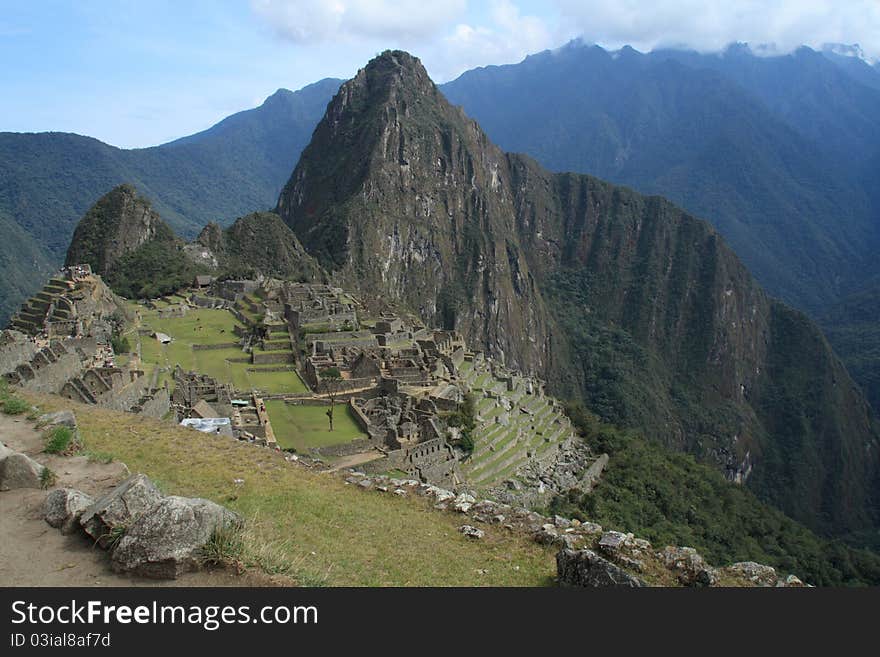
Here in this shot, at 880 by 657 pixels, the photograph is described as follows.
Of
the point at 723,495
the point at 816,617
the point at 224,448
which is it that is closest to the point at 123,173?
the point at 723,495

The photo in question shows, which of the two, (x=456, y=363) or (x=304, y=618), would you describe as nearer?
(x=304, y=618)

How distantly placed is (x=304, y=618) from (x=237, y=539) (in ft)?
5.06

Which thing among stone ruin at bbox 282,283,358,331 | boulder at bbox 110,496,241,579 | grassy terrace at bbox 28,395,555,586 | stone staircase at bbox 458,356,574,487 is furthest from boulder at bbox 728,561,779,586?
stone ruin at bbox 282,283,358,331

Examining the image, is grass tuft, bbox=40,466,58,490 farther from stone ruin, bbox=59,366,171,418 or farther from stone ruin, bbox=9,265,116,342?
stone ruin, bbox=9,265,116,342

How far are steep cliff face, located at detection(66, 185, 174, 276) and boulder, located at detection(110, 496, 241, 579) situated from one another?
76.9m

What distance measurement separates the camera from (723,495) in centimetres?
4847

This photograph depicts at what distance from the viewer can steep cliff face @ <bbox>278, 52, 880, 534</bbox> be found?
12238cm

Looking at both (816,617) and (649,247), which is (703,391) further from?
(816,617)

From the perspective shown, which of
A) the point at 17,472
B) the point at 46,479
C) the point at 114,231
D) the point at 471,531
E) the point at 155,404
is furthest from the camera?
the point at 114,231

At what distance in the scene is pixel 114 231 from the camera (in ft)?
263

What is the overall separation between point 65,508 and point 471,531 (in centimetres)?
599

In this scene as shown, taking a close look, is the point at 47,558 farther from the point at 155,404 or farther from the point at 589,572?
the point at 155,404

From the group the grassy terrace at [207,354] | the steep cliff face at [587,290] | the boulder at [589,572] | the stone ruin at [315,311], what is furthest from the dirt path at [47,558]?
the steep cliff face at [587,290]

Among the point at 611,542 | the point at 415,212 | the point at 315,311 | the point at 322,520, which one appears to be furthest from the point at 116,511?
the point at 415,212
